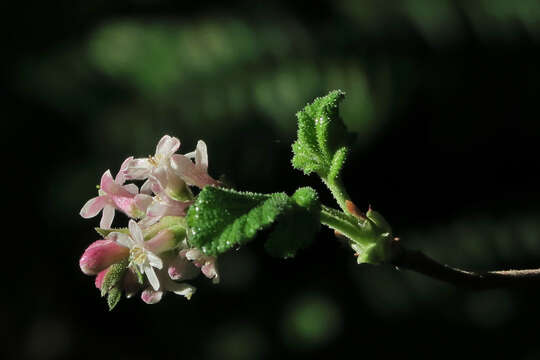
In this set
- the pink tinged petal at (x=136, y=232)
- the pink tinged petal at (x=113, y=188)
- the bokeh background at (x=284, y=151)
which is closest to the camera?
the pink tinged petal at (x=136, y=232)

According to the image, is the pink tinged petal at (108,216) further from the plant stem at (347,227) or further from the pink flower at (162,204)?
the plant stem at (347,227)

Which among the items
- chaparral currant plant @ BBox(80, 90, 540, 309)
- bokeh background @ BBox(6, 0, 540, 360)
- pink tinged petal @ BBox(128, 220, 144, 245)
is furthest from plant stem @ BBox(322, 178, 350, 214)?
bokeh background @ BBox(6, 0, 540, 360)

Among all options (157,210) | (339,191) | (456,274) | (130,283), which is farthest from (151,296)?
(456,274)

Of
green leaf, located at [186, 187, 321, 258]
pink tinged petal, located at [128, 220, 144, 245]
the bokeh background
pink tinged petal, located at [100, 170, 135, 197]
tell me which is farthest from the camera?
the bokeh background

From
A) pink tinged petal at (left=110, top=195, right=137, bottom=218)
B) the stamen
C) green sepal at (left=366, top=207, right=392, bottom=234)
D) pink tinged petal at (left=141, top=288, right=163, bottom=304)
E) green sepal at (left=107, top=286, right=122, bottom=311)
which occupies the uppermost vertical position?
green sepal at (left=366, top=207, right=392, bottom=234)

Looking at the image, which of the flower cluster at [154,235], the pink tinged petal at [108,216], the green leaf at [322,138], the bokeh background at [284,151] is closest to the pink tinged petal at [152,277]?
the flower cluster at [154,235]

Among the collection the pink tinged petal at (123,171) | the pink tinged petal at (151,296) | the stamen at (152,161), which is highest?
the stamen at (152,161)

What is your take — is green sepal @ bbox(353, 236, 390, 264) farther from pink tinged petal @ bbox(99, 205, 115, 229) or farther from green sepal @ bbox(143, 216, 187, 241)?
pink tinged petal @ bbox(99, 205, 115, 229)

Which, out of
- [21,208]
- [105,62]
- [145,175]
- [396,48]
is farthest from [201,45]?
[145,175]
